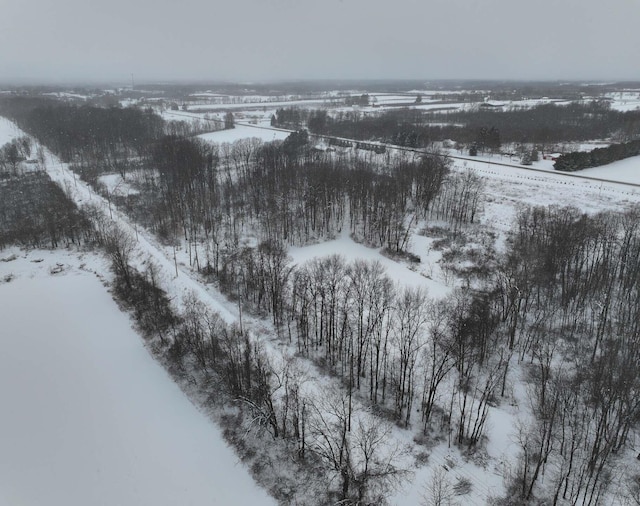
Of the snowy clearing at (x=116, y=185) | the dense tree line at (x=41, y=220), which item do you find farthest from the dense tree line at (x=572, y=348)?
the snowy clearing at (x=116, y=185)

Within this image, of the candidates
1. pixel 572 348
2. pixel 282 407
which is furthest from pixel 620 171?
pixel 282 407

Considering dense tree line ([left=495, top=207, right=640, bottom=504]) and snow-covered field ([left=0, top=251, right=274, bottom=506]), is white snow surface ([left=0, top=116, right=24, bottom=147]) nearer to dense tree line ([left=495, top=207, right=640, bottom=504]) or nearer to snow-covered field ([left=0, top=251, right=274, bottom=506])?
snow-covered field ([left=0, top=251, right=274, bottom=506])

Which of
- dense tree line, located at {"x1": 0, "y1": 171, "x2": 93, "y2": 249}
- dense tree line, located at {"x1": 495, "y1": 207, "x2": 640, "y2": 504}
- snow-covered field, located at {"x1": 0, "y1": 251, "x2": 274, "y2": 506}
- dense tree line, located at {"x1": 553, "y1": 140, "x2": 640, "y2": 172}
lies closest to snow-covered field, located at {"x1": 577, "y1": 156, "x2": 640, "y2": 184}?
dense tree line, located at {"x1": 553, "y1": 140, "x2": 640, "y2": 172}

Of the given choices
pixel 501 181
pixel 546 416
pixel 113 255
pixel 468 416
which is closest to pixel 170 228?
pixel 113 255

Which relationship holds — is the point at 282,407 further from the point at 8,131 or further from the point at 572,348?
the point at 8,131

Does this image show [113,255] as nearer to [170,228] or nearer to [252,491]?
[170,228]
